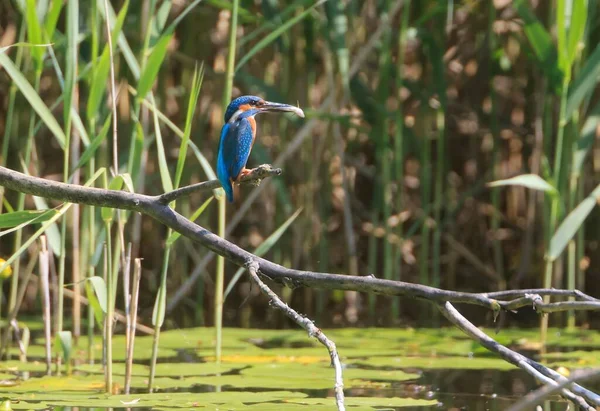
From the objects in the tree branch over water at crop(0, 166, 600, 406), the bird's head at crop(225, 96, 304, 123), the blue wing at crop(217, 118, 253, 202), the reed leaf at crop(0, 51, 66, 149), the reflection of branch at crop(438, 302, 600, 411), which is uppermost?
the reed leaf at crop(0, 51, 66, 149)

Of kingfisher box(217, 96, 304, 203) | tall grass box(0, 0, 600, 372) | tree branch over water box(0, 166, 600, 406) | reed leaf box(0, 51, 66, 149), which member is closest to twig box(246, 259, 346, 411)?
tree branch over water box(0, 166, 600, 406)

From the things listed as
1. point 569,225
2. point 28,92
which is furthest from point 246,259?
point 569,225

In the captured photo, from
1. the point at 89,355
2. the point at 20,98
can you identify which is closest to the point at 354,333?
the point at 89,355

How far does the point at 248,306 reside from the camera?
677cm

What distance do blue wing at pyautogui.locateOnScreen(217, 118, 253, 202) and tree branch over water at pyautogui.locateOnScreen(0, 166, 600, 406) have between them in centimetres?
27

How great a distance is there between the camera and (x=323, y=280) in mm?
2398

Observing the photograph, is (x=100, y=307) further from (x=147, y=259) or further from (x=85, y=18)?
(x=147, y=259)

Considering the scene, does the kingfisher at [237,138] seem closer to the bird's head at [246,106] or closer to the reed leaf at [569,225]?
the bird's head at [246,106]

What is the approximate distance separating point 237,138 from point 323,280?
0.88 meters

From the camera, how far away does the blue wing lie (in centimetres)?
304

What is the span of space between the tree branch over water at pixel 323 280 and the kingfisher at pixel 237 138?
0.25 metres

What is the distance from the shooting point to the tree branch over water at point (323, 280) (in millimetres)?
2215

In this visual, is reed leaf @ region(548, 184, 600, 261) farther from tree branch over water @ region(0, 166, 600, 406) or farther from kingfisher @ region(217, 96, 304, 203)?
tree branch over water @ region(0, 166, 600, 406)

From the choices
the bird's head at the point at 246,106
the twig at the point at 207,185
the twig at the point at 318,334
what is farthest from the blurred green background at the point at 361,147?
the twig at the point at 318,334
